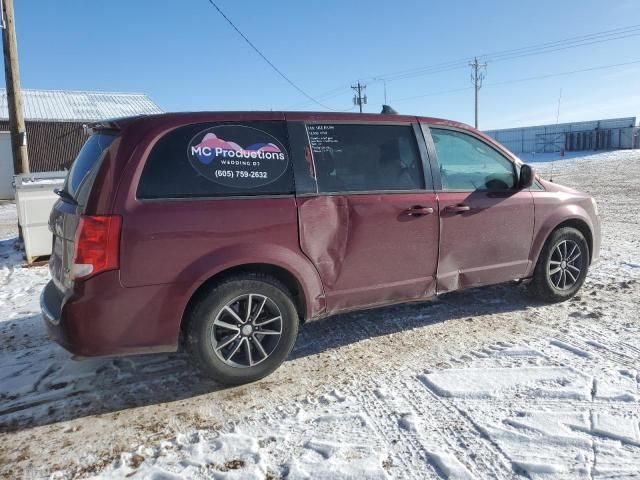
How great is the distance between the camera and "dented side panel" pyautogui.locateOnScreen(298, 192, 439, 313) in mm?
3586

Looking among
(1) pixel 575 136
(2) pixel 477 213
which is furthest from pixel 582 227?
(1) pixel 575 136

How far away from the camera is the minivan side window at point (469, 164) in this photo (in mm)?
4234

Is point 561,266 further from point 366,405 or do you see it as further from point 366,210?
point 366,405

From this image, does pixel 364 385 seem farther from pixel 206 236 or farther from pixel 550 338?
pixel 550 338

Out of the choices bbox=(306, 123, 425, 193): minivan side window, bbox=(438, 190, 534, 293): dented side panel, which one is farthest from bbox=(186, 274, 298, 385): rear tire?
bbox=(438, 190, 534, 293): dented side panel

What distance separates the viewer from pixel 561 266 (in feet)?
16.0

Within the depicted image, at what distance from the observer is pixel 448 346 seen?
3949 millimetres

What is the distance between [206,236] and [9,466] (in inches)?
65.3

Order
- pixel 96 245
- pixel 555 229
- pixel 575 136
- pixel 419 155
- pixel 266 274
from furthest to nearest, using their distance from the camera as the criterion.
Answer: pixel 575 136 → pixel 555 229 → pixel 419 155 → pixel 266 274 → pixel 96 245

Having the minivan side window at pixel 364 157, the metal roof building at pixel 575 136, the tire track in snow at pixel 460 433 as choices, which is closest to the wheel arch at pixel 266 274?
the minivan side window at pixel 364 157

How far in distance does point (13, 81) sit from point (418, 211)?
Result: 27.4ft

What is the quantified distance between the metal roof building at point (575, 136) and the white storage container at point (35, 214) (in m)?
46.3

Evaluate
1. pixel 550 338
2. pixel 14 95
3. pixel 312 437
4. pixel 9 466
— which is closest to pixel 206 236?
pixel 312 437

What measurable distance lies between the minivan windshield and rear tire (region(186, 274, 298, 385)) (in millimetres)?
1060
